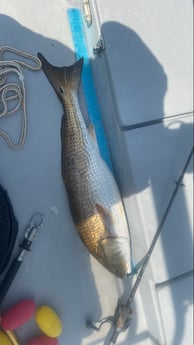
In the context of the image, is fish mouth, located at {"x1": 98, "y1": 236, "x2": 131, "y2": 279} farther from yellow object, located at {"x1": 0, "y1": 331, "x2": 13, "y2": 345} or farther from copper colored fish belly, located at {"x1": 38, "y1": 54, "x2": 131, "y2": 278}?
yellow object, located at {"x1": 0, "y1": 331, "x2": 13, "y2": 345}

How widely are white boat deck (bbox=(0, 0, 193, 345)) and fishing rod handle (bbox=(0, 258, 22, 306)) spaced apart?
0.05 m

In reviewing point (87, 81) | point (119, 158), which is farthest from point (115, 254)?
point (87, 81)

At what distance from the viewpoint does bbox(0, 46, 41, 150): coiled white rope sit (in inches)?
59.1

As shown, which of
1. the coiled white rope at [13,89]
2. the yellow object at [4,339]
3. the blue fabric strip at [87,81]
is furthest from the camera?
the blue fabric strip at [87,81]

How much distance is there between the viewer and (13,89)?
1516 mm

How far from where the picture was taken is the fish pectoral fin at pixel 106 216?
1546 millimetres

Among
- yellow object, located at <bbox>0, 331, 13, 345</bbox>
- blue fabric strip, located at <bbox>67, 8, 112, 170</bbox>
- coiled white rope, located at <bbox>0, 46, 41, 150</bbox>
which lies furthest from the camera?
blue fabric strip, located at <bbox>67, 8, 112, 170</bbox>

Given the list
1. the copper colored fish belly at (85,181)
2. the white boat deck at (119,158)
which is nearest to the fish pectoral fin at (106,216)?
the copper colored fish belly at (85,181)

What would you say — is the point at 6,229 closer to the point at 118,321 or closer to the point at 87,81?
the point at 118,321

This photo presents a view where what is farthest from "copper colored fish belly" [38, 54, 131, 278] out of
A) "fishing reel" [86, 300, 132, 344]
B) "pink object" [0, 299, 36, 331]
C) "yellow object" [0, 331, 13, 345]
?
"yellow object" [0, 331, 13, 345]

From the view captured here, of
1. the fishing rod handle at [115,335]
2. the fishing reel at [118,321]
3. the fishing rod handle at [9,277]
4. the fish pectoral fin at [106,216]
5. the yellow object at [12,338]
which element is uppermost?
the fish pectoral fin at [106,216]

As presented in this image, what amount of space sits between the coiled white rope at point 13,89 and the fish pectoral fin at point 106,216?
37cm

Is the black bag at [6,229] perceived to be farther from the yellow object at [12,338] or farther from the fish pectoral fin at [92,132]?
the fish pectoral fin at [92,132]

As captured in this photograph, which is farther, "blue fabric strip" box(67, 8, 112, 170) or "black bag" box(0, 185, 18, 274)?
"blue fabric strip" box(67, 8, 112, 170)
